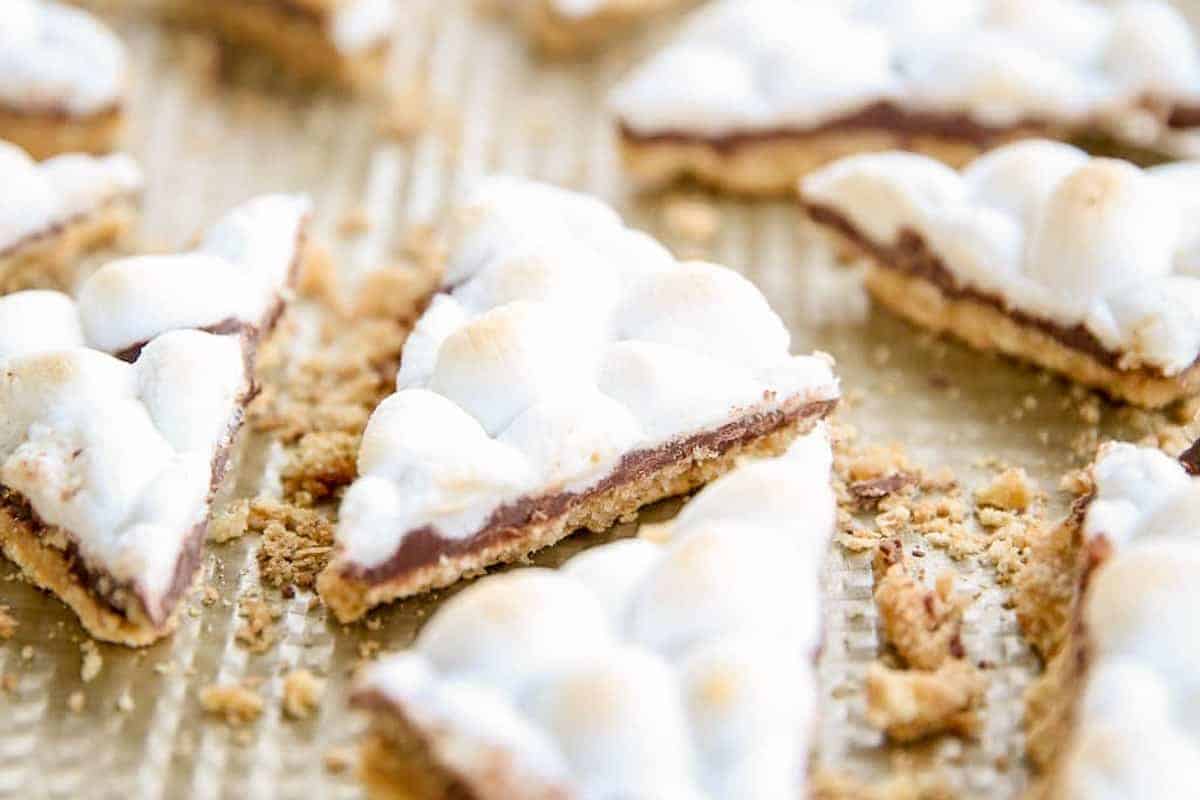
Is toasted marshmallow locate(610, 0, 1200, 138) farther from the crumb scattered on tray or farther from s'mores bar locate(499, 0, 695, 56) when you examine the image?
the crumb scattered on tray

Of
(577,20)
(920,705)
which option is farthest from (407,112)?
(920,705)

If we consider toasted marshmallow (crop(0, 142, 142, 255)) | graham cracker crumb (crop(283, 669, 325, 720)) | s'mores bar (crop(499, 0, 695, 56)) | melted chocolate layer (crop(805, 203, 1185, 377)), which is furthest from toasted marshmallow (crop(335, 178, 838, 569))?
s'mores bar (crop(499, 0, 695, 56))

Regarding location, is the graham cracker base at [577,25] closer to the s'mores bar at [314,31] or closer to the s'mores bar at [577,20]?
the s'mores bar at [577,20]

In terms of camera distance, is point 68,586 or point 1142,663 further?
point 68,586

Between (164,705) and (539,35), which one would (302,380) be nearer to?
(164,705)

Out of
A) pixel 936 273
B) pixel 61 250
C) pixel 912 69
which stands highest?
pixel 912 69

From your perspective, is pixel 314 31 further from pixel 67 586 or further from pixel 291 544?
pixel 67 586
